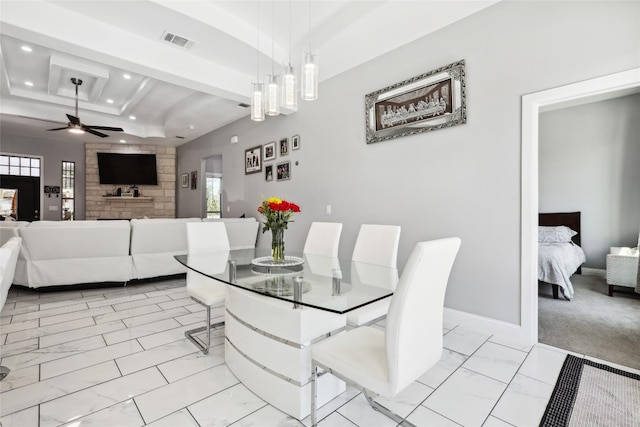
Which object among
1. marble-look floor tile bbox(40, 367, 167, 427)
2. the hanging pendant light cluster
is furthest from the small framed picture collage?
marble-look floor tile bbox(40, 367, 167, 427)

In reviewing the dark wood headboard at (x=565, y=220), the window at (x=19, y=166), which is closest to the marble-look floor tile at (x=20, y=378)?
the dark wood headboard at (x=565, y=220)

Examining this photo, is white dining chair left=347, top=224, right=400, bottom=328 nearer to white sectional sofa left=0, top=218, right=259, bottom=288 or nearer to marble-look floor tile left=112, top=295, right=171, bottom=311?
marble-look floor tile left=112, top=295, right=171, bottom=311

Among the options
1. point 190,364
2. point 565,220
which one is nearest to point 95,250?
point 190,364

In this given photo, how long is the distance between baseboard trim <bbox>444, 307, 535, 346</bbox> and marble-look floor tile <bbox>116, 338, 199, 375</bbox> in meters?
2.31

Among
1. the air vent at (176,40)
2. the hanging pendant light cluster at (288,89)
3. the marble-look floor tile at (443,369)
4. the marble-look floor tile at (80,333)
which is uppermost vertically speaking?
the air vent at (176,40)

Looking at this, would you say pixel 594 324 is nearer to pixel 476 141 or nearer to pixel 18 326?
pixel 476 141

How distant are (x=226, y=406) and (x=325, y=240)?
165 centimetres

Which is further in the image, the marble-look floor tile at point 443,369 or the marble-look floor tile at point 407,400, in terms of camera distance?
the marble-look floor tile at point 443,369

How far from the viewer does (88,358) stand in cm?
213

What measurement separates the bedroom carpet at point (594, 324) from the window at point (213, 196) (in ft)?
22.1

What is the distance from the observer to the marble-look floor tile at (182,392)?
1.58m

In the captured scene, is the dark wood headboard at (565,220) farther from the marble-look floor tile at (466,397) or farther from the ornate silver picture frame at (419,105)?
the marble-look floor tile at (466,397)

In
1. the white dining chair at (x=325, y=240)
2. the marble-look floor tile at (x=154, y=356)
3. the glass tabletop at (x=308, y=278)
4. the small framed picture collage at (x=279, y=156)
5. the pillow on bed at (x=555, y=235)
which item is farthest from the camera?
the small framed picture collage at (x=279, y=156)

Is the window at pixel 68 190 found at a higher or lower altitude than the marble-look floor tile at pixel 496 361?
higher
